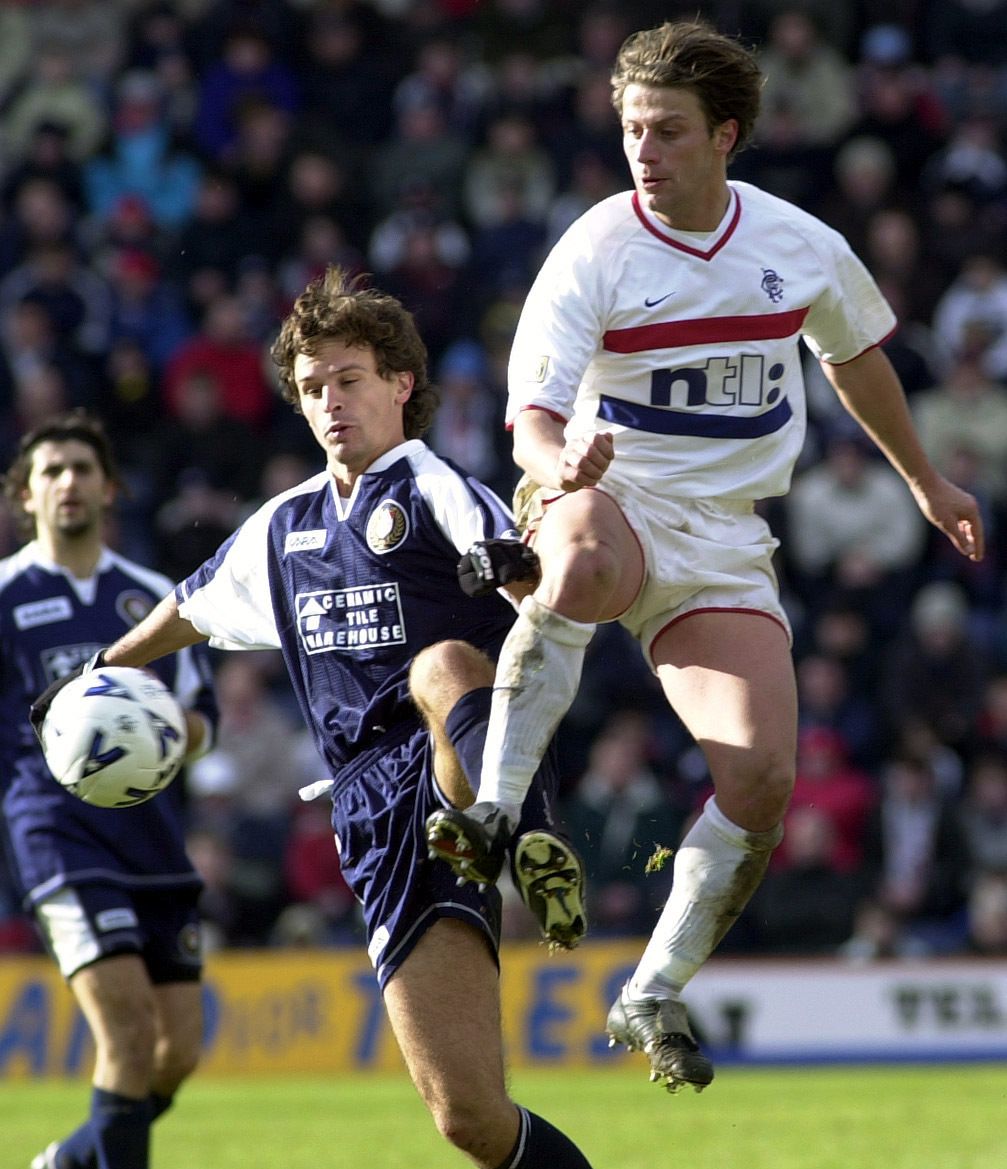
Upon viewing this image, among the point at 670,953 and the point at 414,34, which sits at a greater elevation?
the point at 414,34

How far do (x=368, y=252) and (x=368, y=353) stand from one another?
36.3 feet

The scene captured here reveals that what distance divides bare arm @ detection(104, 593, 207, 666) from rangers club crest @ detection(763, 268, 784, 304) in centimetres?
183

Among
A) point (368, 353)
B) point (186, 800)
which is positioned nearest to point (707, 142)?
point (368, 353)

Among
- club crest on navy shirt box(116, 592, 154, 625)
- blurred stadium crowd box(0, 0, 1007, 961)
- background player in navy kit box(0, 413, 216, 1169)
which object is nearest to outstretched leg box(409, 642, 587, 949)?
background player in navy kit box(0, 413, 216, 1169)

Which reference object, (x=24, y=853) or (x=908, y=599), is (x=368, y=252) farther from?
(x=24, y=853)

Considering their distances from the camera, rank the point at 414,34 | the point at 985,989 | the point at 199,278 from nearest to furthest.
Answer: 1. the point at 985,989
2. the point at 199,278
3. the point at 414,34

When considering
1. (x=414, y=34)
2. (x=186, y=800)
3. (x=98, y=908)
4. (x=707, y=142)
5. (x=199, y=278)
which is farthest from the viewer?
(x=414, y=34)

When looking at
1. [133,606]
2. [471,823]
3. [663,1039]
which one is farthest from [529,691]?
[133,606]

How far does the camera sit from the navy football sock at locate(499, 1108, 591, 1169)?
547cm

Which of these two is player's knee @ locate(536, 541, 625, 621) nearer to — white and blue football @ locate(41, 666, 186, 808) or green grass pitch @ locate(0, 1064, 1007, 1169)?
white and blue football @ locate(41, 666, 186, 808)

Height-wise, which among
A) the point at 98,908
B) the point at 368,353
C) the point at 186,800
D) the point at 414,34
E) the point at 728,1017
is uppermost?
the point at 414,34

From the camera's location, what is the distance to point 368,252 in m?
16.7

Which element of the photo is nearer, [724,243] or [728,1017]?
[724,243]

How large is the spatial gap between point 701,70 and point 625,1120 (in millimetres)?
6418
